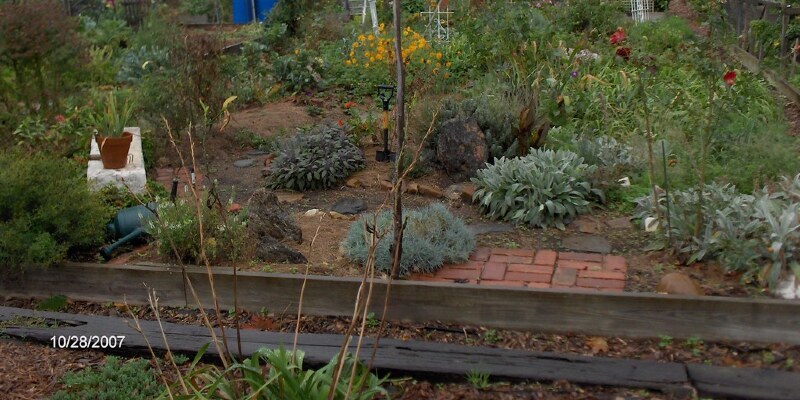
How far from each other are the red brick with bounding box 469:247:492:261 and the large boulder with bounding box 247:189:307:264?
1046 millimetres

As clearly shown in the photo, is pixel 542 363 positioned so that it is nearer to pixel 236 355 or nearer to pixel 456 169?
pixel 236 355

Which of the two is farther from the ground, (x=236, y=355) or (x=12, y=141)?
(x=12, y=141)

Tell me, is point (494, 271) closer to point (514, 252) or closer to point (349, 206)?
point (514, 252)

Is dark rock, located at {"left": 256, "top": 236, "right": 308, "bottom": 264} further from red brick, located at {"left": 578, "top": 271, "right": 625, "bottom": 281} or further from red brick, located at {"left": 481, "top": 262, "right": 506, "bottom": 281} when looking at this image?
red brick, located at {"left": 578, "top": 271, "right": 625, "bottom": 281}

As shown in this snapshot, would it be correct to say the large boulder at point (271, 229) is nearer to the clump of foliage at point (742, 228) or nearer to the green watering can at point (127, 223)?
the green watering can at point (127, 223)

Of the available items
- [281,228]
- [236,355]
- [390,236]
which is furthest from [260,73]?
[236,355]

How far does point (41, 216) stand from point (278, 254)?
1443 mm

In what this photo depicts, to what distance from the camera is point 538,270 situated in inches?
194

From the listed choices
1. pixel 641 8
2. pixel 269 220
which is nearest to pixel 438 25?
pixel 641 8

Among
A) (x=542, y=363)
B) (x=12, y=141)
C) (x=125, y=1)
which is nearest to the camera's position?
(x=542, y=363)

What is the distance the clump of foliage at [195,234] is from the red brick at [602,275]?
6.58 feet

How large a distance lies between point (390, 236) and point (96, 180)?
262 cm

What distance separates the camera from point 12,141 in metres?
7.36

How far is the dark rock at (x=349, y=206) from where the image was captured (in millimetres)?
6309
